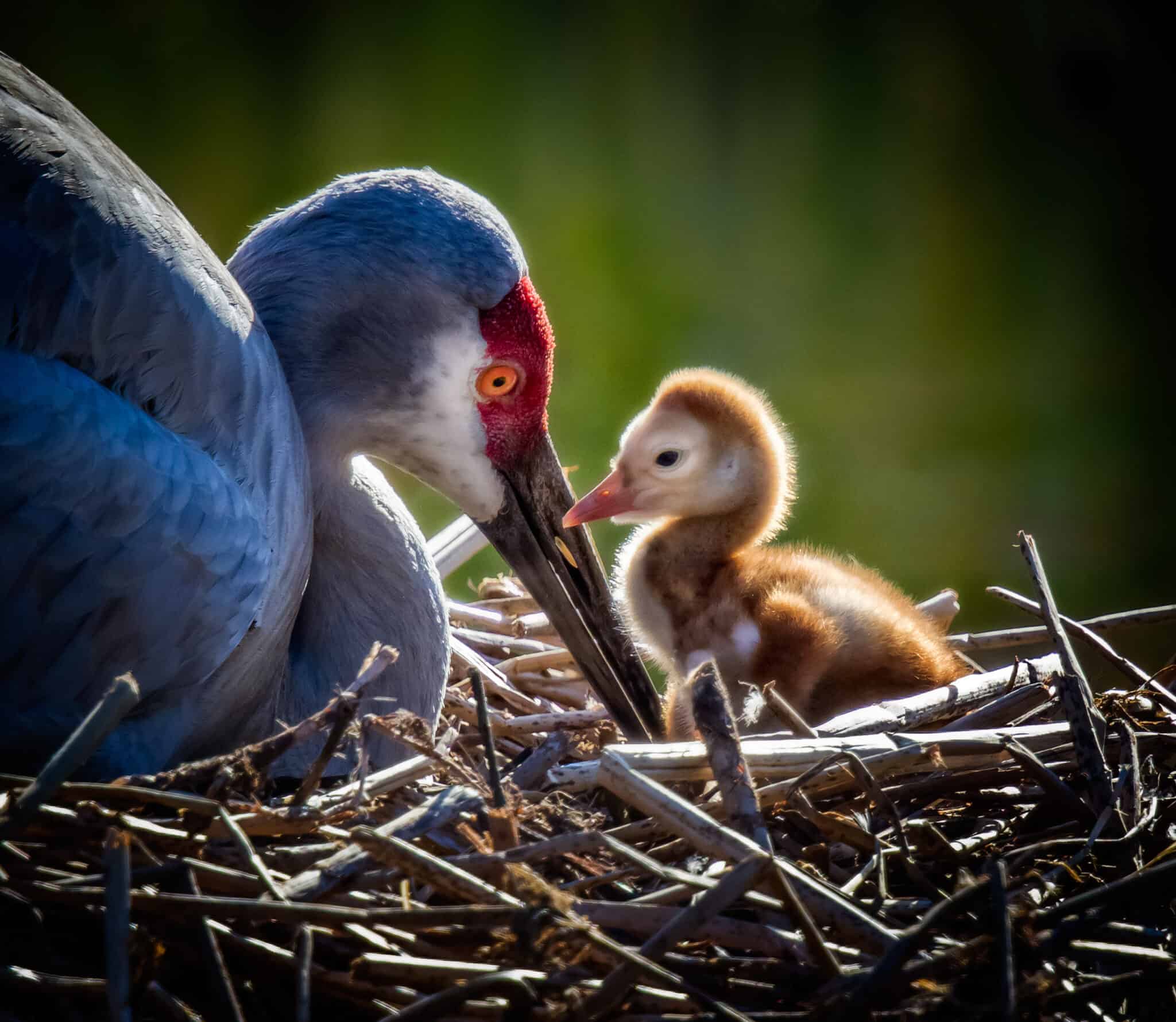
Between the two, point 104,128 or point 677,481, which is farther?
point 104,128

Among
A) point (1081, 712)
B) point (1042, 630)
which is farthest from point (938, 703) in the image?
point (1042, 630)

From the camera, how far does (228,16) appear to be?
13.3 feet

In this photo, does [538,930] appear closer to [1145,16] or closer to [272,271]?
[272,271]

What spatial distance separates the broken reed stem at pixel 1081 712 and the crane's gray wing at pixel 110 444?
3.11ft

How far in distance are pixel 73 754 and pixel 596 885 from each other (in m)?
0.50

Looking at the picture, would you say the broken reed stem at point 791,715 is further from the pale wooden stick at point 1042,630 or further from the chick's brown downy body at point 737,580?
the pale wooden stick at point 1042,630

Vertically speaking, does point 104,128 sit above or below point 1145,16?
below

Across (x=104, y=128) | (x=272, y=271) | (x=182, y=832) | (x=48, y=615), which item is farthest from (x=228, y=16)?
(x=182, y=832)

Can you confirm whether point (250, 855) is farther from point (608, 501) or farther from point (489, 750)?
point (608, 501)

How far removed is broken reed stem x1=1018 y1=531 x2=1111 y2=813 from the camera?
139cm

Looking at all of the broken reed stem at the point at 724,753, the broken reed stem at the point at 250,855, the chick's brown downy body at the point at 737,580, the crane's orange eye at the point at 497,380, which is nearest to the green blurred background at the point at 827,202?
the chick's brown downy body at the point at 737,580

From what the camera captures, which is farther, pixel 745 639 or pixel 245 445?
pixel 745 639

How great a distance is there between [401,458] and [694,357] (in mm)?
2524

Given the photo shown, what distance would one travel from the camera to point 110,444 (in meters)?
1.37
